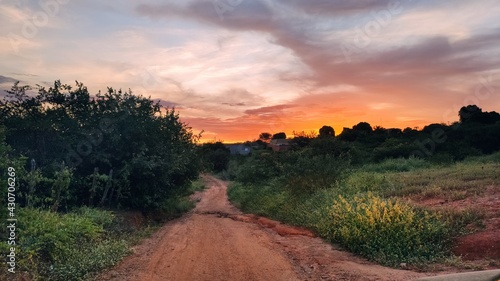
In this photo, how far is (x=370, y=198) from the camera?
13.8m

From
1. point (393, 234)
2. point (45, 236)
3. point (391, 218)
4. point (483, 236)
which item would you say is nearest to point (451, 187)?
point (391, 218)

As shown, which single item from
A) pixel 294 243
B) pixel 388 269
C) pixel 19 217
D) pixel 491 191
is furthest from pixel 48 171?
pixel 491 191

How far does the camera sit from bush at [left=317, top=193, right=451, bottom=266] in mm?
9281

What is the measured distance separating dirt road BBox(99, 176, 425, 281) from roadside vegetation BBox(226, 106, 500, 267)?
77 cm

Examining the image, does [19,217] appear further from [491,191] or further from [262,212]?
[491,191]

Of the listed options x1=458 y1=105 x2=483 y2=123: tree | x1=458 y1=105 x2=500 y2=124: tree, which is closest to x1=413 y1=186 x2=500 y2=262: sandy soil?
x1=458 y1=105 x2=500 y2=124: tree

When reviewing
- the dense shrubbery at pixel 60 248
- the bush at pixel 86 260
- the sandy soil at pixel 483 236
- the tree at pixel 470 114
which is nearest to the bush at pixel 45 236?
the dense shrubbery at pixel 60 248

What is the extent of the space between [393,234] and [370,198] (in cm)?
379

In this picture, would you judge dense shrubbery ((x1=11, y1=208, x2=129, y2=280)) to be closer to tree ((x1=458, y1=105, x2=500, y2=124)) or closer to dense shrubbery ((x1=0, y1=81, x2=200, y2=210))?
dense shrubbery ((x1=0, y1=81, x2=200, y2=210))

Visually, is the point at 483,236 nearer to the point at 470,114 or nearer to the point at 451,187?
the point at 451,187

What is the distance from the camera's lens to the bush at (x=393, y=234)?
9281mm

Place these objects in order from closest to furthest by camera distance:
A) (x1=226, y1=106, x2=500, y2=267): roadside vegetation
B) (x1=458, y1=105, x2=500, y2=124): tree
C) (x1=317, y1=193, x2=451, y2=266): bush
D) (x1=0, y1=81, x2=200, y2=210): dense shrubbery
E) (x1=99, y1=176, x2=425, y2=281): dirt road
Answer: (x1=99, y1=176, x2=425, y2=281): dirt road < (x1=317, y1=193, x2=451, y2=266): bush < (x1=226, y1=106, x2=500, y2=267): roadside vegetation < (x1=0, y1=81, x2=200, y2=210): dense shrubbery < (x1=458, y1=105, x2=500, y2=124): tree

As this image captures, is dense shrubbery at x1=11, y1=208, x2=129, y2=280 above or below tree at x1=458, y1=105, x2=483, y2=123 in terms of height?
below

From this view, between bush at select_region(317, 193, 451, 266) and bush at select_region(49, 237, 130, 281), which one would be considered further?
bush at select_region(317, 193, 451, 266)
